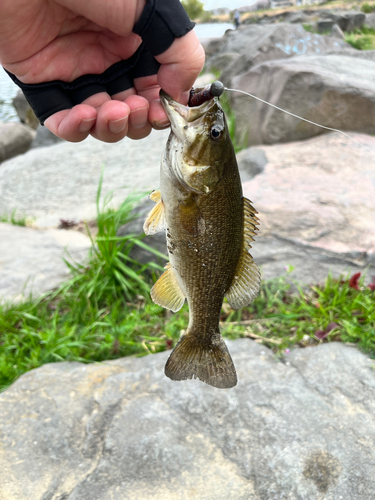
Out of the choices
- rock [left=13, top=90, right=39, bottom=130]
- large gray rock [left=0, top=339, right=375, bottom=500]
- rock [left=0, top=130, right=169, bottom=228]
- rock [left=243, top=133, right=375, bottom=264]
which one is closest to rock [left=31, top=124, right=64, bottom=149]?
rock [left=0, top=130, right=169, bottom=228]

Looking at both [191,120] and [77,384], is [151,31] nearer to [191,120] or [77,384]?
[191,120]

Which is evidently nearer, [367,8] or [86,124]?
[86,124]

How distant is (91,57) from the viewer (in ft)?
6.96

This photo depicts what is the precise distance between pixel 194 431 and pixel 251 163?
357 centimetres

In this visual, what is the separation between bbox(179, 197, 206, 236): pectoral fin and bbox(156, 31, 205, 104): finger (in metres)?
0.62

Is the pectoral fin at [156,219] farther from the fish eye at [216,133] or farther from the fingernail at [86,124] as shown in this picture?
the fingernail at [86,124]

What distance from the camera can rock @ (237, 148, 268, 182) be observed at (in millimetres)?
4848

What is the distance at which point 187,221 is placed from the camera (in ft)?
5.50

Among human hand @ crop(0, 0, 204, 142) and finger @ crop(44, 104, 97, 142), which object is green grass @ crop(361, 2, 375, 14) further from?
finger @ crop(44, 104, 97, 142)

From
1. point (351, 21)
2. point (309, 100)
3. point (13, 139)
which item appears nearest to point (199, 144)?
point (309, 100)

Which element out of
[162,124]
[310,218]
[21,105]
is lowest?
[21,105]

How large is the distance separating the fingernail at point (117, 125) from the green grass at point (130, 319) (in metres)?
1.72

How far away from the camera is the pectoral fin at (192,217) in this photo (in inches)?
65.2

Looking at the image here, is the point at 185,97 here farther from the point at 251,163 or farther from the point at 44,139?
the point at 44,139
